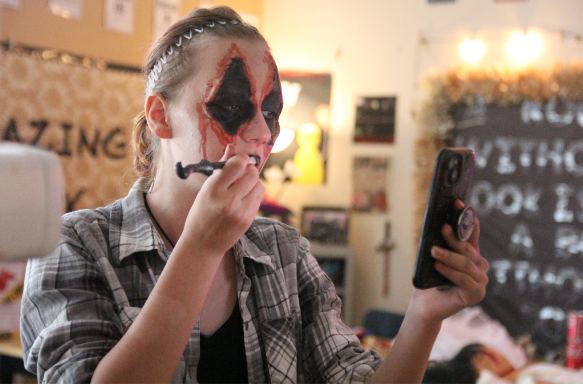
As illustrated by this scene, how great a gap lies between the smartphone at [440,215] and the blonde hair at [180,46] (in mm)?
396

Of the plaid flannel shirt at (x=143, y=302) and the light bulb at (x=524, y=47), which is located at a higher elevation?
the light bulb at (x=524, y=47)

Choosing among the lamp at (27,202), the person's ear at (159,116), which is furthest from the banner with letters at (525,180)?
the lamp at (27,202)

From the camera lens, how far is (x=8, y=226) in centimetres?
30

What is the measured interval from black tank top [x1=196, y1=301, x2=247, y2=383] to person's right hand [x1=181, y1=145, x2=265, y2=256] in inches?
8.4

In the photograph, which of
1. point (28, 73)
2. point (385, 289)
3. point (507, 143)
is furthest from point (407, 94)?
point (28, 73)

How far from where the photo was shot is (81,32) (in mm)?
2557

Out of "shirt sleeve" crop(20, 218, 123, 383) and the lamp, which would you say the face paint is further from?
the lamp

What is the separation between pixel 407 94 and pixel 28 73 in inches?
82.2

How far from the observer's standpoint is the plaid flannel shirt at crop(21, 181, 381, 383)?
0.70m

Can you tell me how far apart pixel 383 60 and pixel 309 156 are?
752mm

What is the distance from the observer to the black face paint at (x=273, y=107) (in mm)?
941

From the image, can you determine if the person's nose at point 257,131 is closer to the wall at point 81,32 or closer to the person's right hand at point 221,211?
the person's right hand at point 221,211

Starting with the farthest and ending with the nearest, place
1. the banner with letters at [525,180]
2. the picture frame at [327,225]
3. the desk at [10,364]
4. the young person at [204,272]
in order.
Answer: the picture frame at [327,225] → the banner with letters at [525,180] → the desk at [10,364] → the young person at [204,272]

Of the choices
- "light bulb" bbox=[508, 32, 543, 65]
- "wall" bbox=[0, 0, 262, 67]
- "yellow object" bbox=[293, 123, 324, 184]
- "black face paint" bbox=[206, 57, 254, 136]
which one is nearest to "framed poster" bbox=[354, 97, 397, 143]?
"yellow object" bbox=[293, 123, 324, 184]
